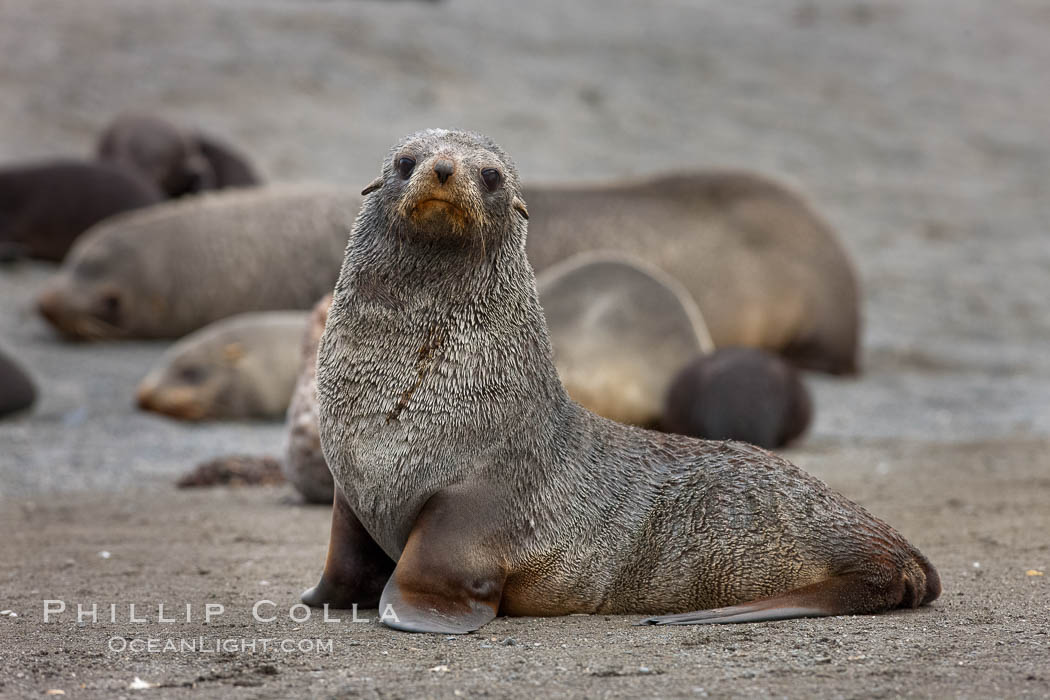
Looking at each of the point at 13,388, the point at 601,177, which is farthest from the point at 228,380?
the point at 601,177

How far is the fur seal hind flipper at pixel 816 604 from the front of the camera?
414 cm

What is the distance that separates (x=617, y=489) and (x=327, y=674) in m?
1.19

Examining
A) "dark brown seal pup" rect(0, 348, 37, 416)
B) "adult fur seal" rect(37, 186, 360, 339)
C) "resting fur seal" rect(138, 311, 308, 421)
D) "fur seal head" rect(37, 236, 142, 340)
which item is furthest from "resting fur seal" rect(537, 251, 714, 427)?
"fur seal head" rect(37, 236, 142, 340)

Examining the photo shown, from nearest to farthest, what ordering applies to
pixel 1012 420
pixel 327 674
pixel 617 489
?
pixel 327 674 < pixel 617 489 < pixel 1012 420

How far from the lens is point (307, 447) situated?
6516 mm

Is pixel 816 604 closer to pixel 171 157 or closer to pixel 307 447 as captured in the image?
pixel 307 447

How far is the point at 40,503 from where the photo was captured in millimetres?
6914

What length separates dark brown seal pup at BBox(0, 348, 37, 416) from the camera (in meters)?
9.15

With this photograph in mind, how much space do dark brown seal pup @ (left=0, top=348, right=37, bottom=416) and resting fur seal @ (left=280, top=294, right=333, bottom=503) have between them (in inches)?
127

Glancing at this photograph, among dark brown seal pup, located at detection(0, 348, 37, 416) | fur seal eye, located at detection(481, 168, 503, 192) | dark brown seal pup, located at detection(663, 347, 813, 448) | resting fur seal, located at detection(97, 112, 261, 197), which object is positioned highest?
fur seal eye, located at detection(481, 168, 503, 192)

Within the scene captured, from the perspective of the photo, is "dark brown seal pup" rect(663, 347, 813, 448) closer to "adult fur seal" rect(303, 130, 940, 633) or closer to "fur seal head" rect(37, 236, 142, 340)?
"adult fur seal" rect(303, 130, 940, 633)

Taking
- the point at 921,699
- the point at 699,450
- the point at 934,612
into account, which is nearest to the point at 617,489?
the point at 699,450

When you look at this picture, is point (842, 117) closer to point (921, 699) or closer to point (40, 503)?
point (40, 503)

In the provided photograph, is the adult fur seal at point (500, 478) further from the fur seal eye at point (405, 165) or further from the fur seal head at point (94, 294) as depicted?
the fur seal head at point (94, 294)
